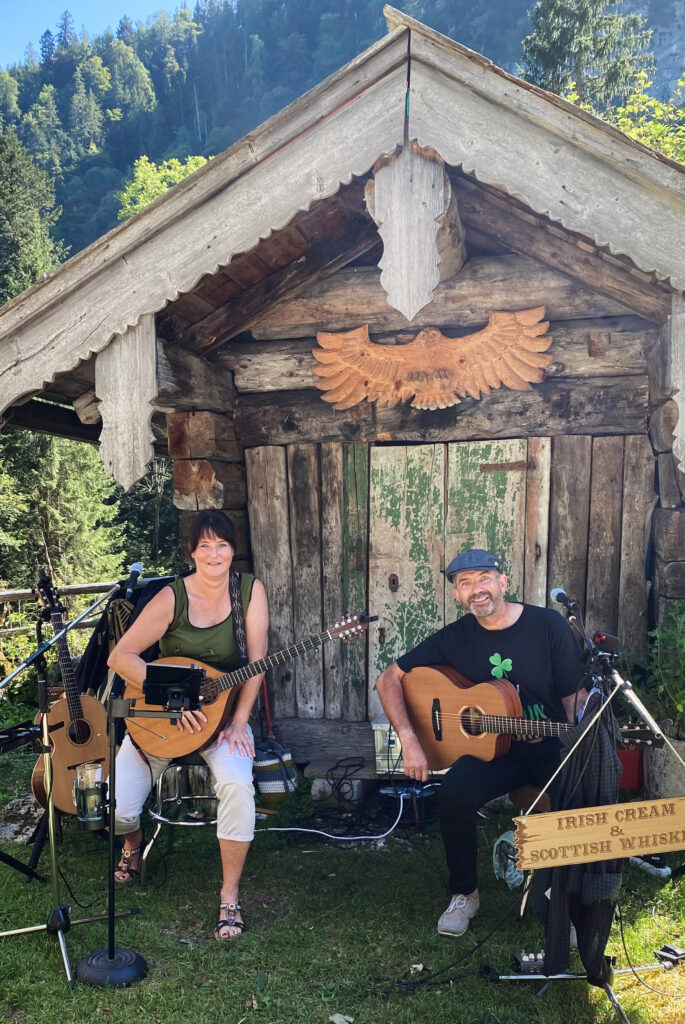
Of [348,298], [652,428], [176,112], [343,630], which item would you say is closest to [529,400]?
[652,428]

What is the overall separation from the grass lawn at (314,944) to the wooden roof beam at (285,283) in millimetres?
2950

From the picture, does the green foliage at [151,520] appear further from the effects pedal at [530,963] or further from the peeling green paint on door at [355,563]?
the effects pedal at [530,963]

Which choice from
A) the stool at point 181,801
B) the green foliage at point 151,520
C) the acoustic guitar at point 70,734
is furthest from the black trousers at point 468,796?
the green foliage at point 151,520

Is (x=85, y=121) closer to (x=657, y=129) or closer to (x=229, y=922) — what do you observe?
(x=657, y=129)

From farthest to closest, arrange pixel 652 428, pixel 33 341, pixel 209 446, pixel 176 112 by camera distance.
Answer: pixel 176 112 → pixel 209 446 → pixel 652 428 → pixel 33 341

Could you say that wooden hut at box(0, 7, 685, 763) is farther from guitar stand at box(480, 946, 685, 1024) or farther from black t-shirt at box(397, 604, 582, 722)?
guitar stand at box(480, 946, 685, 1024)

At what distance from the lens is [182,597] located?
12.8 ft

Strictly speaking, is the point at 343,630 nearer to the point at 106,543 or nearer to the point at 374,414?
the point at 374,414

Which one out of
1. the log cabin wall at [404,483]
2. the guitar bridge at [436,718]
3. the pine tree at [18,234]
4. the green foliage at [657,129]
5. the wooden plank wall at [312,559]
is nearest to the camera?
the guitar bridge at [436,718]

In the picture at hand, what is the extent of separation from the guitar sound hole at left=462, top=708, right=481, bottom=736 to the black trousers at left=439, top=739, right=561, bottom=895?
12cm

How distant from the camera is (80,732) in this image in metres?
4.06

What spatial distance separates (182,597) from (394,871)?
1755 millimetres

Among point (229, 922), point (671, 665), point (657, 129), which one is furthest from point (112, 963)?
point (657, 129)

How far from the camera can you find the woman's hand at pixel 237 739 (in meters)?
3.63
